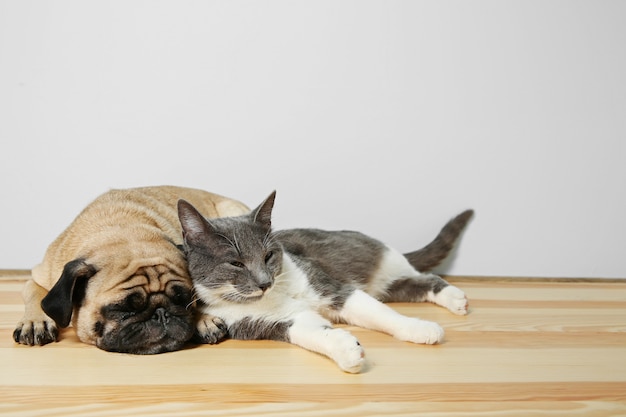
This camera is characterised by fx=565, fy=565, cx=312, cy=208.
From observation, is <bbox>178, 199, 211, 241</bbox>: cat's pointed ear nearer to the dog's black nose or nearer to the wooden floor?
the dog's black nose

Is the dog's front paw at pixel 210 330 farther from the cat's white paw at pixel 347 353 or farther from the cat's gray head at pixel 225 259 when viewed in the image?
the cat's white paw at pixel 347 353

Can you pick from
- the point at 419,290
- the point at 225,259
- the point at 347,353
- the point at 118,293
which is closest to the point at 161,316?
the point at 118,293

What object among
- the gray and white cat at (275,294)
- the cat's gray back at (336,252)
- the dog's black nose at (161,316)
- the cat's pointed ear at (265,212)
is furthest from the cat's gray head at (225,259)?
the cat's gray back at (336,252)

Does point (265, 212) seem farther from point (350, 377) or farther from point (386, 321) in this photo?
point (350, 377)

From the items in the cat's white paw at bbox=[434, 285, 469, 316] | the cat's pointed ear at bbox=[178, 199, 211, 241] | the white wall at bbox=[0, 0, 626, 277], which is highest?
Answer: the white wall at bbox=[0, 0, 626, 277]

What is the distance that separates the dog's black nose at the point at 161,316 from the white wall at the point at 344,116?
4.65ft

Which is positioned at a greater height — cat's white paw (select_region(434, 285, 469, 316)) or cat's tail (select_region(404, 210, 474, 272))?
cat's tail (select_region(404, 210, 474, 272))

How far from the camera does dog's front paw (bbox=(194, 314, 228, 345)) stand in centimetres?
251

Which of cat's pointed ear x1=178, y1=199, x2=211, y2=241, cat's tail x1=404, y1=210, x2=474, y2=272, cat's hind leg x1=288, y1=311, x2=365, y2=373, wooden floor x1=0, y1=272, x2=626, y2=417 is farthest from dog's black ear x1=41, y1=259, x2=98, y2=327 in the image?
cat's tail x1=404, y1=210, x2=474, y2=272

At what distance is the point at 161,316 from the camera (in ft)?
7.89

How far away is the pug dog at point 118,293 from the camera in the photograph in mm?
2352

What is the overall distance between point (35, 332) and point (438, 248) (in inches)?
92.3

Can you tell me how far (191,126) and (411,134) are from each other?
1.42 metres

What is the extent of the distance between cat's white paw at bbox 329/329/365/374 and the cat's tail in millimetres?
1430
